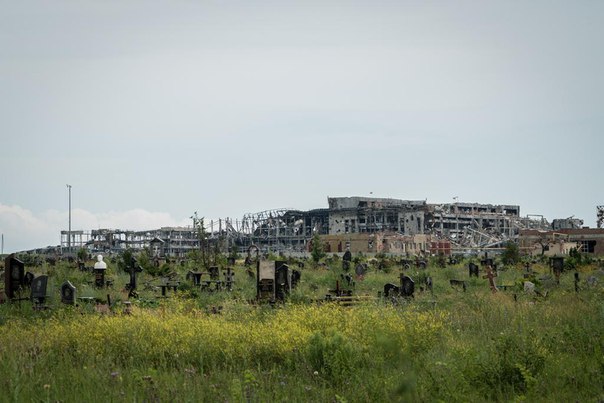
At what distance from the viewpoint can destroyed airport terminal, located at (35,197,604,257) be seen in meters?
90.6

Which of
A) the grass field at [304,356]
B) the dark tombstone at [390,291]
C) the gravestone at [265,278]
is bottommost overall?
the grass field at [304,356]

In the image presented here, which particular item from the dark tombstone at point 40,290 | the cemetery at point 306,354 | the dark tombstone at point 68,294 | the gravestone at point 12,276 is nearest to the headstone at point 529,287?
the cemetery at point 306,354

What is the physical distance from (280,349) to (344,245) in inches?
3213

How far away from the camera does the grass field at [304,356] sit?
356 inches

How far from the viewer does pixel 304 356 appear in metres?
11.0

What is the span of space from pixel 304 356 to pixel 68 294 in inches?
379

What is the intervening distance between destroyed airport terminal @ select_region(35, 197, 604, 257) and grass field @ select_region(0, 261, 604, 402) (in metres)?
73.0

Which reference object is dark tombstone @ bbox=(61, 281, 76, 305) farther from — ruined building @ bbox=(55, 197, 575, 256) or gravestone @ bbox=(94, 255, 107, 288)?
ruined building @ bbox=(55, 197, 575, 256)

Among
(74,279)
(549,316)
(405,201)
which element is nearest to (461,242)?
(405,201)

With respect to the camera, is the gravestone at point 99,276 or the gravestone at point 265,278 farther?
the gravestone at point 99,276

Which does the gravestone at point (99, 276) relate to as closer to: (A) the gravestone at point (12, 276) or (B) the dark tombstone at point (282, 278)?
(A) the gravestone at point (12, 276)

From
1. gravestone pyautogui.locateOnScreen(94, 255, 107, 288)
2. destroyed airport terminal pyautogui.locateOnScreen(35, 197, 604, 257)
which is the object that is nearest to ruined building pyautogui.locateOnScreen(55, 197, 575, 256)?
destroyed airport terminal pyautogui.locateOnScreen(35, 197, 604, 257)

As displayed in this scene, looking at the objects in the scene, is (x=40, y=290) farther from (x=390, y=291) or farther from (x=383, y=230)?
(x=383, y=230)

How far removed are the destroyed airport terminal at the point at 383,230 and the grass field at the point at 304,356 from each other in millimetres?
73023
